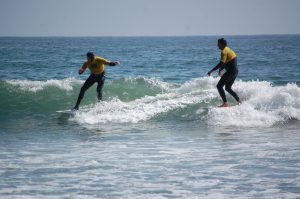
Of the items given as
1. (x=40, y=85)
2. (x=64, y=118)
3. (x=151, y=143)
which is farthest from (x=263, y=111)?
(x=40, y=85)

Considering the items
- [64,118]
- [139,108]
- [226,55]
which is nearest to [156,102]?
[139,108]

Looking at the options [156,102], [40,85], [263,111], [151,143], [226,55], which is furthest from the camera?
[40,85]

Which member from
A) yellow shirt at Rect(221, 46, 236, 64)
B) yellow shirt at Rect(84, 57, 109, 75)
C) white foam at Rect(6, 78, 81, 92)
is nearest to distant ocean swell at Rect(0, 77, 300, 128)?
white foam at Rect(6, 78, 81, 92)

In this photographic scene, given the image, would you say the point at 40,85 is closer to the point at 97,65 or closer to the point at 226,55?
the point at 97,65

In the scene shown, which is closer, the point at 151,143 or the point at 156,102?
the point at 151,143

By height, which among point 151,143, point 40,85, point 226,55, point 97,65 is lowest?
point 151,143

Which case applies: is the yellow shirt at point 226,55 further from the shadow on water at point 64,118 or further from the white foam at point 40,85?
the white foam at point 40,85

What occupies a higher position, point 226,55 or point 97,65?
point 226,55

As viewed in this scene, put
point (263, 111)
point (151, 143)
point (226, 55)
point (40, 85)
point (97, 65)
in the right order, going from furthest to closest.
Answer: point (40, 85)
point (97, 65)
point (263, 111)
point (226, 55)
point (151, 143)

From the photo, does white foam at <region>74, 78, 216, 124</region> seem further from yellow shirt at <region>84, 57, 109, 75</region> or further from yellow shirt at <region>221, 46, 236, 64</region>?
yellow shirt at <region>221, 46, 236, 64</region>

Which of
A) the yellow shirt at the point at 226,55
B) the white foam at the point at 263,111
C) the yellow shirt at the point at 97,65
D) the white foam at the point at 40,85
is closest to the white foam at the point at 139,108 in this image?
the yellow shirt at the point at 97,65

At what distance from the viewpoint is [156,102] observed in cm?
A: 1493

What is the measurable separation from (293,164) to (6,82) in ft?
45.8

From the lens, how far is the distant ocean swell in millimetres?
12766
